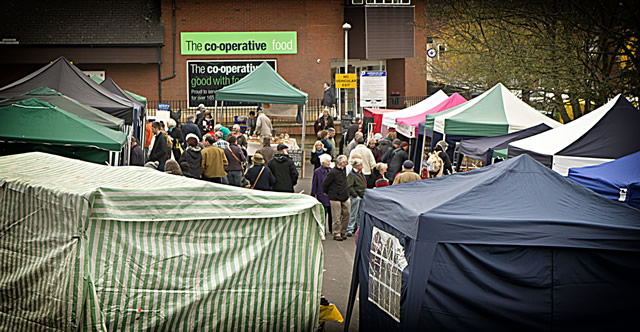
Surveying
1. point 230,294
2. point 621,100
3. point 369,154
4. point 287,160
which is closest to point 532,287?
point 230,294

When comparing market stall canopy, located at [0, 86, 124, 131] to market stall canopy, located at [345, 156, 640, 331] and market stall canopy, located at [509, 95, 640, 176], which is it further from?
market stall canopy, located at [345, 156, 640, 331]

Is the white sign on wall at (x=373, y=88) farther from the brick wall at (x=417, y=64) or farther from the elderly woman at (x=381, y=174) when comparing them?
the elderly woman at (x=381, y=174)

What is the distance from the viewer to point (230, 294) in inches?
246

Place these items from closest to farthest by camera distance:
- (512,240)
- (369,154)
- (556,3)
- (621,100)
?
(512,240) → (621,100) → (556,3) → (369,154)

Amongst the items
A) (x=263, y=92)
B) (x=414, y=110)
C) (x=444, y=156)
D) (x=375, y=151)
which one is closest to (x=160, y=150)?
(x=375, y=151)

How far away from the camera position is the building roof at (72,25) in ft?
101

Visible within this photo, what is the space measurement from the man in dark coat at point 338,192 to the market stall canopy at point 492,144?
303 cm

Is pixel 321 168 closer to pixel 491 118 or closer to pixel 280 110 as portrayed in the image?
pixel 491 118

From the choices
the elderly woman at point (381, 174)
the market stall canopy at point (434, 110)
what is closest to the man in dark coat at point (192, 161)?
the elderly woman at point (381, 174)

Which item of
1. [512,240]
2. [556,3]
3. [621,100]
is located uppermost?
[556,3]

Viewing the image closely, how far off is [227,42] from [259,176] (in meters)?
Result: 19.6

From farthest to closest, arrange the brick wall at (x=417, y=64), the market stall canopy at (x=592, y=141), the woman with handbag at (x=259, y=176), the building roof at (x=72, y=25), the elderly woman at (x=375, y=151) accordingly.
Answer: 1. the brick wall at (x=417, y=64)
2. the building roof at (x=72, y=25)
3. the elderly woman at (x=375, y=151)
4. the woman with handbag at (x=259, y=176)
5. the market stall canopy at (x=592, y=141)

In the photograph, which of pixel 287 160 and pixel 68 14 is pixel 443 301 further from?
pixel 68 14

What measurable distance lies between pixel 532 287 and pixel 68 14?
29.5 metres
